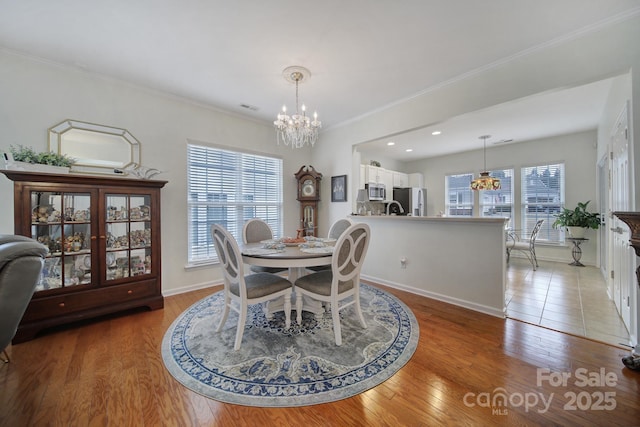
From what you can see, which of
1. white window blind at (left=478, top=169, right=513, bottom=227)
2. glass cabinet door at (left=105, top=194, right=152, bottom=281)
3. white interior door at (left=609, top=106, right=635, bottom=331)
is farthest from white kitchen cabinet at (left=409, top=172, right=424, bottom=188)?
glass cabinet door at (left=105, top=194, right=152, bottom=281)

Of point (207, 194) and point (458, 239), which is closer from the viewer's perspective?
point (458, 239)

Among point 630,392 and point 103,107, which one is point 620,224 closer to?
point 630,392

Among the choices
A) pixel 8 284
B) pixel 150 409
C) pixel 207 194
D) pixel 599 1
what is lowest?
pixel 150 409

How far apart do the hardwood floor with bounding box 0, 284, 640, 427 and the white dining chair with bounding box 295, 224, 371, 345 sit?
651mm

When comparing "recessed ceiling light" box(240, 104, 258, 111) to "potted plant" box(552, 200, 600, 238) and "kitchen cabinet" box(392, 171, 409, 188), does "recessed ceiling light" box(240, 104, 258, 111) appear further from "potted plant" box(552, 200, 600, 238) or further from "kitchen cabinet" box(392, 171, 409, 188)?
"potted plant" box(552, 200, 600, 238)

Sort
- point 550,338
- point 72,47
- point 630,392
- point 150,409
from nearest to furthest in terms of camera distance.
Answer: point 150,409 < point 630,392 < point 550,338 < point 72,47

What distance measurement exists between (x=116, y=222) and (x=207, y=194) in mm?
1167

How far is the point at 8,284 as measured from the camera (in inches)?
43.6

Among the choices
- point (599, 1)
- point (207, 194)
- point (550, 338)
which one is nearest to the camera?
point (599, 1)

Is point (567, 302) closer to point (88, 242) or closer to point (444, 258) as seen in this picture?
point (444, 258)

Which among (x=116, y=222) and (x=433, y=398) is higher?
(x=116, y=222)

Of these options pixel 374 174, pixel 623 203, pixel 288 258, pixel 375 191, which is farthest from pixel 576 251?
pixel 288 258

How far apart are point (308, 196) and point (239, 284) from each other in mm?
2563

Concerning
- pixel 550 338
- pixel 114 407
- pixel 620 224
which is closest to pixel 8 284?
pixel 114 407
